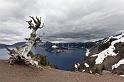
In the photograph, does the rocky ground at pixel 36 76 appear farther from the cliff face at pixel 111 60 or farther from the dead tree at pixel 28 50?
the cliff face at pixel 111 60

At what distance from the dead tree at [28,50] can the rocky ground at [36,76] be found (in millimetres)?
1030

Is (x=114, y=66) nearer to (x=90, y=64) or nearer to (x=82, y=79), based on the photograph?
(x=90, y=64)

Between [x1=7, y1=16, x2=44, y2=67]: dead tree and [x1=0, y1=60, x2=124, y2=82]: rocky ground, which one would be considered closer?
[x1=0, y1=60, x2=124, y2=82]: rocky ground

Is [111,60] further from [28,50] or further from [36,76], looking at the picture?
[36,76]

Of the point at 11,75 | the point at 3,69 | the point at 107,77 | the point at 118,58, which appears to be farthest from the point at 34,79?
the point at 118,58

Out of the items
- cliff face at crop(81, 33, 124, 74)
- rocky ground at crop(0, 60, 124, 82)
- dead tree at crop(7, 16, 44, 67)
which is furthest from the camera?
cliff face at crop(81, 33, 124, 74)

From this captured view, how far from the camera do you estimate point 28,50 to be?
33.9 m

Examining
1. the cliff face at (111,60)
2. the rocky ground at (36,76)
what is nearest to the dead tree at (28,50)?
the rocky ground at (36,76)

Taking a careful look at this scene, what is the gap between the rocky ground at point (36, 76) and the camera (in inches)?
1081

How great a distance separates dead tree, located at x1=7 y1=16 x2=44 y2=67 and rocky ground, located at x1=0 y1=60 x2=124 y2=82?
3.38ft

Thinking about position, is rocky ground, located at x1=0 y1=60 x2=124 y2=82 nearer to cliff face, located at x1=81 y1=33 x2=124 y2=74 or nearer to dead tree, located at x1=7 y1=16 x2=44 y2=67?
dead tree, located at x1=7 y1=16 x2=44 y2=67

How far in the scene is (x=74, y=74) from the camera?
3161 cm

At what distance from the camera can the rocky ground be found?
2746 centimetres

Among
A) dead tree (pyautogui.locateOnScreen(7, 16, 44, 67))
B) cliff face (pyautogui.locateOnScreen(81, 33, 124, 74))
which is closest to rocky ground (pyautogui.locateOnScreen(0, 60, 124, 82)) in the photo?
dead tree (pyautogui.locateOnScreen(7, 16, 44, 67))
